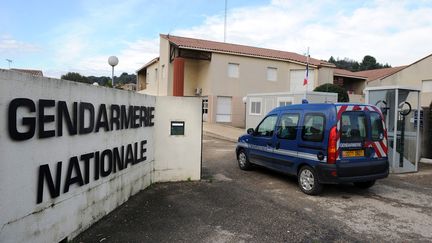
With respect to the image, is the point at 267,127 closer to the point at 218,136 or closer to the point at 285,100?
the point at 285,100

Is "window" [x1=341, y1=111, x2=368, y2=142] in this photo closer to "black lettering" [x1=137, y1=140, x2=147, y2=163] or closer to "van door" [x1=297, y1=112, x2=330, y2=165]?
"van door" [x1=297, y1=112, x2=330, y2=165]

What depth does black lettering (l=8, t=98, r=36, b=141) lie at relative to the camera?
11.3 feet

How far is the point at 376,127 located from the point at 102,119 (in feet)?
17.8

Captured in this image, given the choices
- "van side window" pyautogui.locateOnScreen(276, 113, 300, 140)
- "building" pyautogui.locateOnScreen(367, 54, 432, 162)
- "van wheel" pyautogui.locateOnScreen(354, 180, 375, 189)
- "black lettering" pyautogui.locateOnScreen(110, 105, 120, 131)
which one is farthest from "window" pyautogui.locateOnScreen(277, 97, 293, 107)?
"building" pyautogui.locateOnScreen(367, 54, 432, 162)

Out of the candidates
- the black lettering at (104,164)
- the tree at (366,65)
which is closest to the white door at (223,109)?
the black lettering at (104,164)

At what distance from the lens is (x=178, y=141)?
830 centimetres

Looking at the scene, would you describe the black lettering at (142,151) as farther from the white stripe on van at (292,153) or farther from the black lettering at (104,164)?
the white stripe on van at (292,153)

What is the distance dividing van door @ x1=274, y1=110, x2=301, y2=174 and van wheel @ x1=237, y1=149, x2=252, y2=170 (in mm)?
1555

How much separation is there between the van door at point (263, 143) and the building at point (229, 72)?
1743 cm

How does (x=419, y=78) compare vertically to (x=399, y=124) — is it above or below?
above

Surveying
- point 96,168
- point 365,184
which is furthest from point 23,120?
point 365,184

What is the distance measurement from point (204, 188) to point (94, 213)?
2987 millimetres

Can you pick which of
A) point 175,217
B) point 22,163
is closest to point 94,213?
point 175,217

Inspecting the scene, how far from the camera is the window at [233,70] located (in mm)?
27906
